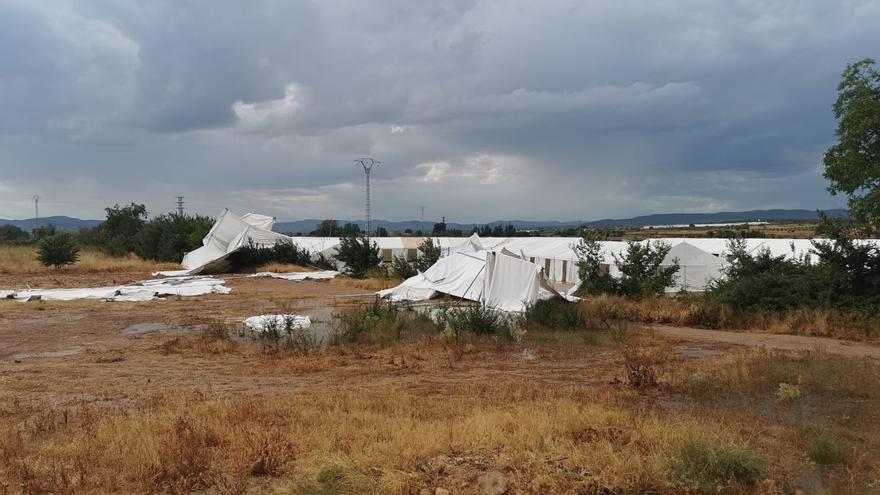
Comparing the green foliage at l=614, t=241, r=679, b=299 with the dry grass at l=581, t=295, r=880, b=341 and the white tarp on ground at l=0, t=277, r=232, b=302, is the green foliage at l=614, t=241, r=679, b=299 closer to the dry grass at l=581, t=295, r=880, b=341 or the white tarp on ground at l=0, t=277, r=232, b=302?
the dry grass at l=581, t=295, r=880, b=341

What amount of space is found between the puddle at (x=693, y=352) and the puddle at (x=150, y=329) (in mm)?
11513

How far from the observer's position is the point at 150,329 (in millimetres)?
16547

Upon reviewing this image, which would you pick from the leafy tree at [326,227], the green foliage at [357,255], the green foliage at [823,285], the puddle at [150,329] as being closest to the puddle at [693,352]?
the green foliage at [823,285]

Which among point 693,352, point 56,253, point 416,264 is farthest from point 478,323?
point 56,253

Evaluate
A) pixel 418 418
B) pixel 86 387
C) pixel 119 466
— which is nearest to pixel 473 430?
pixel 418 418

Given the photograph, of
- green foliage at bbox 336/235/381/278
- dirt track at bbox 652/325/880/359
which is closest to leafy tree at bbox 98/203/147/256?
green foliage at bbox 336/235/381/278

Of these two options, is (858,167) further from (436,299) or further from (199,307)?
(199,307)

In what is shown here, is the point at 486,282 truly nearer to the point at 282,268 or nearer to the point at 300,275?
the point at 300,275

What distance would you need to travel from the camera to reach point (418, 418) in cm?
704

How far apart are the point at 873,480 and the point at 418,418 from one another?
417 centimetres

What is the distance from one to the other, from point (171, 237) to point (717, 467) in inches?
1891

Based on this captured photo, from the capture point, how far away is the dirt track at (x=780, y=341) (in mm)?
13555

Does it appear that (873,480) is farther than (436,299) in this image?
No

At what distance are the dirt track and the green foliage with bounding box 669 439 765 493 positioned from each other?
9046mm
